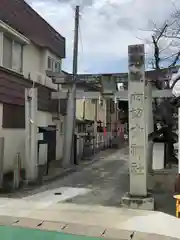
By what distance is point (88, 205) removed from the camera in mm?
10078

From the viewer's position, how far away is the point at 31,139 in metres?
13.5

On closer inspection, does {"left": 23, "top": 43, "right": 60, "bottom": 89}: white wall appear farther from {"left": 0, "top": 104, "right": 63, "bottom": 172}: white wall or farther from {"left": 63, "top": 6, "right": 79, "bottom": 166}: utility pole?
{"left": 0, "top": 104, "right": 63, "bottom": 172}: white wall

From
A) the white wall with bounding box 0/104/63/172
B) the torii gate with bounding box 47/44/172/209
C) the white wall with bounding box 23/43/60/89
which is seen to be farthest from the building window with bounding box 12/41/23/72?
the torii gate with bounding box 47/44/172/209

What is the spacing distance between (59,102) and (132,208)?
12.9m

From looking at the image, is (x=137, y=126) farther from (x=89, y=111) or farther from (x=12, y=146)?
(x=89, y=111)

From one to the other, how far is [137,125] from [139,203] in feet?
Answer: 7.02

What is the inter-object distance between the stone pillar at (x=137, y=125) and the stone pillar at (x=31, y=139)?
15.1 feet

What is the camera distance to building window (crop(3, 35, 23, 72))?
15203mm

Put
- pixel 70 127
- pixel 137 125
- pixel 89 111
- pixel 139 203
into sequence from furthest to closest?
pixel 89 111 < pixel 70 127 < pixel 137 125 < pixel 139 203

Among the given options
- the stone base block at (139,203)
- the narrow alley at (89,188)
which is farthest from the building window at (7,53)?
the stone base block at (139,203)

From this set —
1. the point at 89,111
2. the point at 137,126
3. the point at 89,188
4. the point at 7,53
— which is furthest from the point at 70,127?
the point at 89,111

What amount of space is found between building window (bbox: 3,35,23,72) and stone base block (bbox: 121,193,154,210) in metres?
8.41

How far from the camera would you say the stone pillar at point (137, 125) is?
390 inches

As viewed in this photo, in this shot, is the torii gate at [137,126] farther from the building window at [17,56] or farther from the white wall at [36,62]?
the white wall at [36,62]
